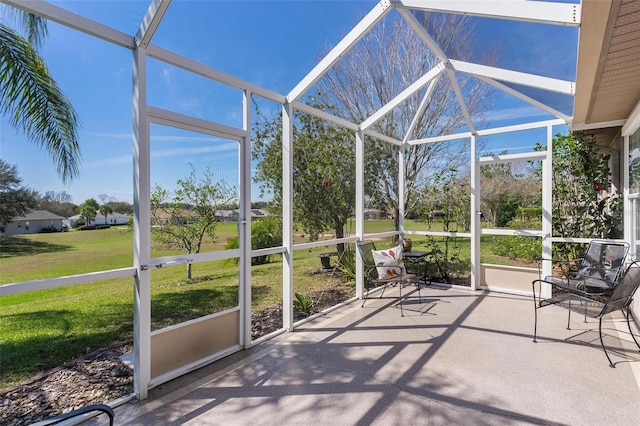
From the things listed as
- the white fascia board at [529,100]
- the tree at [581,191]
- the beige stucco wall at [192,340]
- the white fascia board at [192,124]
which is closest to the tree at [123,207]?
the white fascia board at [192,124]

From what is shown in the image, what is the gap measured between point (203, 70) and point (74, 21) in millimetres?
973

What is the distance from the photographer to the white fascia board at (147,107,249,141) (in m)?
2.66

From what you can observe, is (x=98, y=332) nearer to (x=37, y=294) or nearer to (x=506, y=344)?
(x=37, y=294)

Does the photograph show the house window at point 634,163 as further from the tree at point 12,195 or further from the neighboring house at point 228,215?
the tree at point 12,195

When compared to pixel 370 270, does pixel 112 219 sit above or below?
above

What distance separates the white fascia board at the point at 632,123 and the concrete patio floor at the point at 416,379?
2.38 meters

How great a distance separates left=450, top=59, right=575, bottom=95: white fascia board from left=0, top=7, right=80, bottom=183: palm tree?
4167mm

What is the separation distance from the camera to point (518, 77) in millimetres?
3887

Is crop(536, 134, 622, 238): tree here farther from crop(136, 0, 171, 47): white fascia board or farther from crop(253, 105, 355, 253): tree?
crop(136, 0, 171, 47): white fascia board

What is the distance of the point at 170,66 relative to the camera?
279 cm

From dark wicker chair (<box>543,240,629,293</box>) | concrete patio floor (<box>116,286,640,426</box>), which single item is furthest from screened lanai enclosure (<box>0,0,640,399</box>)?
concrete patio floor (<box>116,286,640,426</box>)

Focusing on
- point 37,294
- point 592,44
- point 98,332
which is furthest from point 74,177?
point 592,44

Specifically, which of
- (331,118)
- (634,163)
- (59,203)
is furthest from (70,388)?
(634,163)

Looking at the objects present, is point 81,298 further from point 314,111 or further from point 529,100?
point 529,100
